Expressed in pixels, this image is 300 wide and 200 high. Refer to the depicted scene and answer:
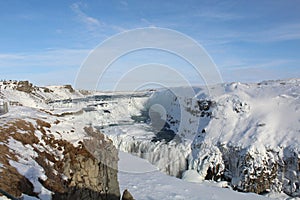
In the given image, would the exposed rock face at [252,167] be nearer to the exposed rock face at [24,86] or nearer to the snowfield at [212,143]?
the snowfield at [212,143]

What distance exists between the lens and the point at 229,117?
2131cm

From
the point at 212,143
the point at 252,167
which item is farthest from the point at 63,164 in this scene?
the point at 212,143

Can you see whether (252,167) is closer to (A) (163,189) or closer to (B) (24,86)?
(A) (163,189)

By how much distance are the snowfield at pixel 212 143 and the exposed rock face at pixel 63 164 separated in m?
0.31

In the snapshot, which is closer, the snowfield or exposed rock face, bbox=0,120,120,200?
exposed rock face, bbox=0,120,120,200

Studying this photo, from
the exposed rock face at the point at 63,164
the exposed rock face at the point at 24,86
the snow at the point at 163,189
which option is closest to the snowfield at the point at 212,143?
the snow at the point at 163,189

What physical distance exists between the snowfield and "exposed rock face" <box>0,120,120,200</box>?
31 cm

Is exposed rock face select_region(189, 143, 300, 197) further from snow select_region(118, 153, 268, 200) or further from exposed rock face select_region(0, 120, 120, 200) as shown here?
exposed rock face select_region(0, 120, 120, 200)

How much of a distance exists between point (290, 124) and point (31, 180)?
17370 millimetres

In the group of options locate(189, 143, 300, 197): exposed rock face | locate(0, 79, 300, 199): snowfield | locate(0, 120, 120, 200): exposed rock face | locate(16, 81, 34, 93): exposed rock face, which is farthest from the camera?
locate(16, 81, 34, 93): exposed rock face

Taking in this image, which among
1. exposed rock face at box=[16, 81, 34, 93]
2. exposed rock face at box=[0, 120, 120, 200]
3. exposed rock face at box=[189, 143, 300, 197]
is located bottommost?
exposed rock face at box=[189, 143, 300, 197]

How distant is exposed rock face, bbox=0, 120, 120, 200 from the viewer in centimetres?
694

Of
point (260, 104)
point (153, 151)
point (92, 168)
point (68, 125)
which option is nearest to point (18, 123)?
point (68, 125)

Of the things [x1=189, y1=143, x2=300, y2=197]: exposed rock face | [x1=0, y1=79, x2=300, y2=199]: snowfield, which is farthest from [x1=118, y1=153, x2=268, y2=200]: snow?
[x1=189, y1=143, x2=300, y2=197]: exposed rock face
